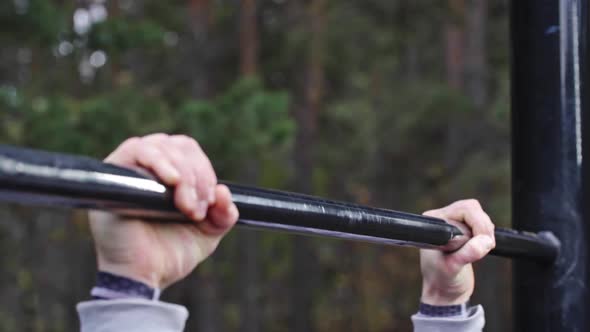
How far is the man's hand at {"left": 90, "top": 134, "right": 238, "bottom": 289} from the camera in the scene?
0.53m

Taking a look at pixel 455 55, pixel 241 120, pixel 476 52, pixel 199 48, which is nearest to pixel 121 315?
pixel 241 120

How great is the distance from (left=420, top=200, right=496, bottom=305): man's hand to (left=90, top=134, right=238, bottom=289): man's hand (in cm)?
33

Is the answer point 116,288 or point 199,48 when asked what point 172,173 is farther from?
point 199,48

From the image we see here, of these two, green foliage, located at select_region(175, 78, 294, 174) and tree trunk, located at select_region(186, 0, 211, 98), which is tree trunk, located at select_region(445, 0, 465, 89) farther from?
green foliage, located at select_region(175, 78, 294, 174)

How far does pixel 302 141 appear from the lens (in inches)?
513

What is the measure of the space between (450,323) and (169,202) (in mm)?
571

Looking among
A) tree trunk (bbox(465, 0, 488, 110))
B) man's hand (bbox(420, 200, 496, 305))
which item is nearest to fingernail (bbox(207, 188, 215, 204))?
man's hand (bbox(420, 200, 496, 305))

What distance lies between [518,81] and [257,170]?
11.5 meters

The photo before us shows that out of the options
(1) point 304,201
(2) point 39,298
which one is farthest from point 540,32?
(2) point 39,298

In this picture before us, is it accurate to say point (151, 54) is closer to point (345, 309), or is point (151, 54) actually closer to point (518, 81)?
point (345, 309)

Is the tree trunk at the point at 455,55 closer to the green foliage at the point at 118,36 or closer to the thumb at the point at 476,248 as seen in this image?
the green foliage at the point at 118,36

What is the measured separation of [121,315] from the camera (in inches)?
22.6

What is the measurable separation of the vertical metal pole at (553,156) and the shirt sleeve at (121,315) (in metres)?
0.58

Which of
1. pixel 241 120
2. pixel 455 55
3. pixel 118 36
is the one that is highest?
pixel 455 55
